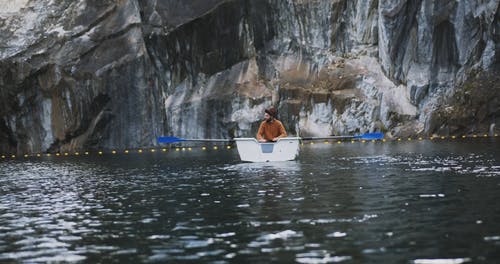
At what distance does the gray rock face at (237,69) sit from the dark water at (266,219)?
1924 inches

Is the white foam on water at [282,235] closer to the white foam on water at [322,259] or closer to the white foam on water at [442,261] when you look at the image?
the white foam on water at [322,259]

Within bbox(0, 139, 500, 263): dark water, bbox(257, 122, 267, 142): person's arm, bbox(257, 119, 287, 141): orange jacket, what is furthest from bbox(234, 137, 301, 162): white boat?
bbox(0, 139, 500, 263): dark water

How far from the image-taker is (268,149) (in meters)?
39.1

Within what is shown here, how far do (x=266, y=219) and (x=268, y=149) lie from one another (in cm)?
2316

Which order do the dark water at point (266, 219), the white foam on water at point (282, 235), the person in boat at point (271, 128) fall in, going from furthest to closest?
the person in boat at point (271, 128), the white foam on water at point (282, 235), the dark water at point (266, 219)

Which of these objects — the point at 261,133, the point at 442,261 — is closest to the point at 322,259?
the point at 442,261

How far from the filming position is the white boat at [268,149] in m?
38.8

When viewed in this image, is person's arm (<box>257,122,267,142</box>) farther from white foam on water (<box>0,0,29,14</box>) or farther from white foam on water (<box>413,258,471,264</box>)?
white foam on water (<box>0,0,29,14</box>)

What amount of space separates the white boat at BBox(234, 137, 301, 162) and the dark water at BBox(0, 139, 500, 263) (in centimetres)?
1047

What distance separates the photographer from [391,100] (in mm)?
77062

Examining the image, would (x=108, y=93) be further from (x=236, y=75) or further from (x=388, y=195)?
(x=388, y=195)

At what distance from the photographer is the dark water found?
39.4 feet

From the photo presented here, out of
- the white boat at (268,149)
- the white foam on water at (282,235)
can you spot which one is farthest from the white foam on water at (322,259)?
the white boat at (268,149)

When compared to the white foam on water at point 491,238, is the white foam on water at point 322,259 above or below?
below
